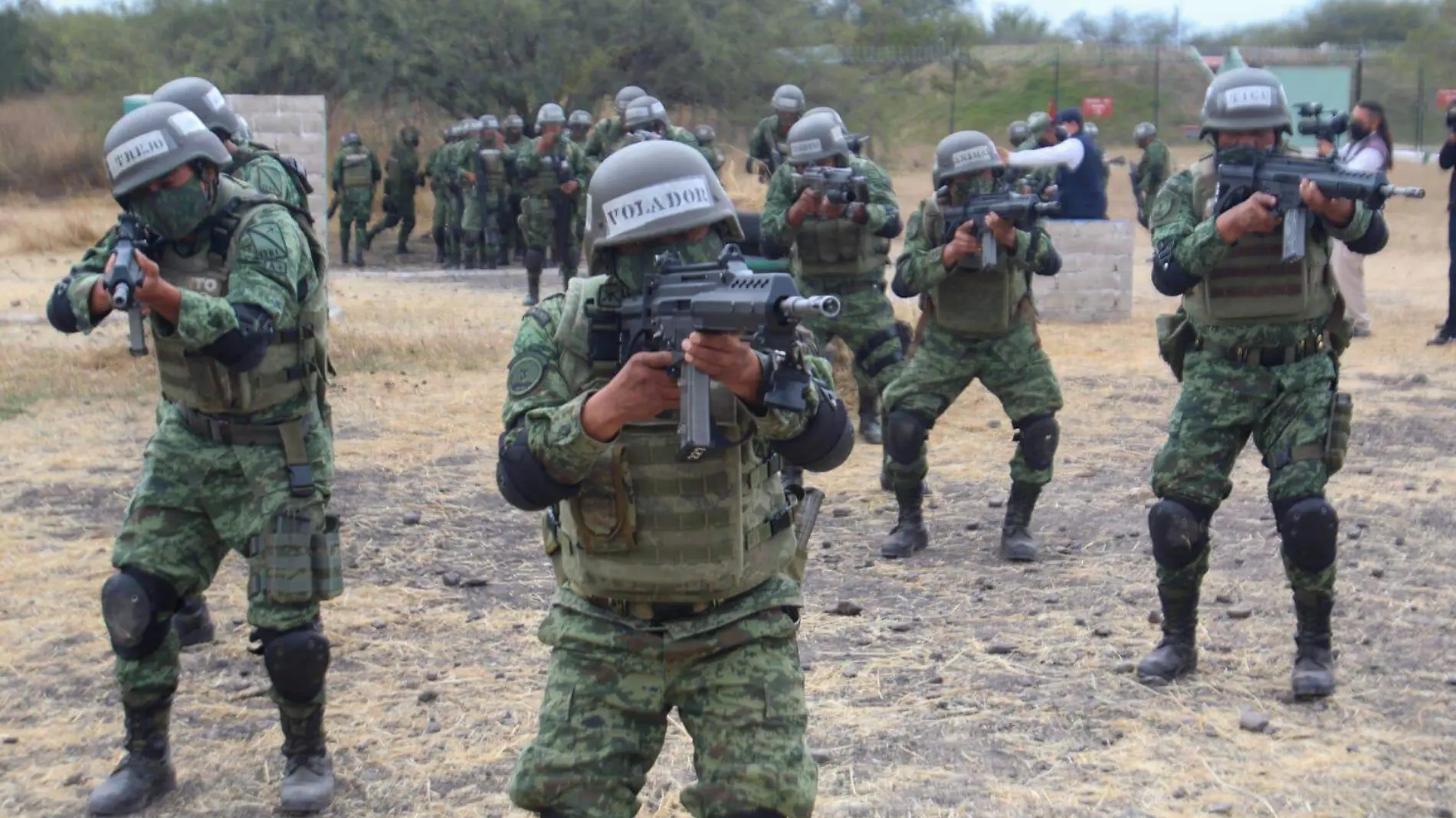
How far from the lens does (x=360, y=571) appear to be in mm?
7246

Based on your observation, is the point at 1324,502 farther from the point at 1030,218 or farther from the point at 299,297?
the point at 299,297

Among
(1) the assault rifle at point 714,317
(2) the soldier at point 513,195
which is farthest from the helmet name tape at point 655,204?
(2) the soldier at point 513,195

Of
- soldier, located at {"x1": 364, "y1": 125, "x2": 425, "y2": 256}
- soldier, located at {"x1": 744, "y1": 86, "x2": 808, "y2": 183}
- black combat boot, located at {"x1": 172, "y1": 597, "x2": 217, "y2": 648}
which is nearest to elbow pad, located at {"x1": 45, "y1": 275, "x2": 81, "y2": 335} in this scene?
black combat boot, located at {"x1": 172, "y1": 597, "x2": 217, "y2": 648}

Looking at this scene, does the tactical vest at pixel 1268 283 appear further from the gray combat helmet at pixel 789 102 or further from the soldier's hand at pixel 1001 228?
the gray combat helmet at pixel 789 102

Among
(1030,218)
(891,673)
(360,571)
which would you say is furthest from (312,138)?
(891,673)

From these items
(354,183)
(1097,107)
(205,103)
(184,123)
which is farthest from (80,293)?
(1097,107)

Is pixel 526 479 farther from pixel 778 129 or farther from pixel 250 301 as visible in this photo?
pixel 778 129

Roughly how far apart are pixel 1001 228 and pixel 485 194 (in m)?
14.3

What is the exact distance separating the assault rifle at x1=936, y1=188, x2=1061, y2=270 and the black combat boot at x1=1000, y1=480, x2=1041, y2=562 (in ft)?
3.46

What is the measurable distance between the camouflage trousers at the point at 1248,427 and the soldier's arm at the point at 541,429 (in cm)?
270

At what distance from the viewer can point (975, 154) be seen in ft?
23.6

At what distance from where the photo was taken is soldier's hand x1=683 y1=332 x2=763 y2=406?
120 inches

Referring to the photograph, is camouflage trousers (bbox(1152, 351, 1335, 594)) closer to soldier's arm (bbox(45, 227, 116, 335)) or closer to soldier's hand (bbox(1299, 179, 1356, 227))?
soldier's hand (bbox(1299, 179, 1356, 227))

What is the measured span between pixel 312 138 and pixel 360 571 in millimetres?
8217
